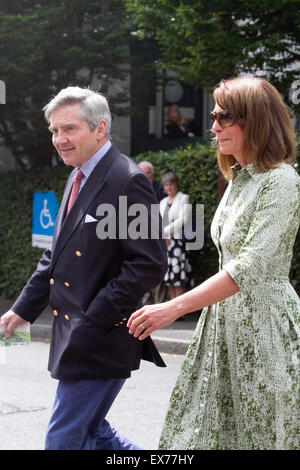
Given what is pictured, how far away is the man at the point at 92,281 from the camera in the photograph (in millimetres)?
3303

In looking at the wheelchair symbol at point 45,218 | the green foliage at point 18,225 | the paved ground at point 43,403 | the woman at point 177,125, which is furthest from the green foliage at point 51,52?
the paved ground at point 43,403

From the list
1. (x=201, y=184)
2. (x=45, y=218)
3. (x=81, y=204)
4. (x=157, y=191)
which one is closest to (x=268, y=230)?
(x=81, y=204)

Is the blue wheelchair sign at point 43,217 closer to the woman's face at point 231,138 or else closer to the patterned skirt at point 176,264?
the patterned skirt at point 176,264

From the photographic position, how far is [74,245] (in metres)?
3.42

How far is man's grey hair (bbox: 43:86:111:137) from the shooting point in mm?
3490

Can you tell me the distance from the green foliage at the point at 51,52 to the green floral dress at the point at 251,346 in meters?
10.3

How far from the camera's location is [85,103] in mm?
3512

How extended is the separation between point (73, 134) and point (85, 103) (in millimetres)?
142

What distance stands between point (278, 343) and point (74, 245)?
0.93 meters

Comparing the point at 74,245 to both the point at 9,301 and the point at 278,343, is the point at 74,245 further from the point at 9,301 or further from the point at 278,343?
the point at 9,301

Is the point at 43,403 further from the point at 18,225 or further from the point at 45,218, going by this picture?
the point at 18,225

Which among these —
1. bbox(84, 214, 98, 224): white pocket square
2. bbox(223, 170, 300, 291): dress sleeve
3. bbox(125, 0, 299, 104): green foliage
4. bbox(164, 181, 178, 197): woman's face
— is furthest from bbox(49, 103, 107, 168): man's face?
bbox(164, 181, 178, 197): woman's face
